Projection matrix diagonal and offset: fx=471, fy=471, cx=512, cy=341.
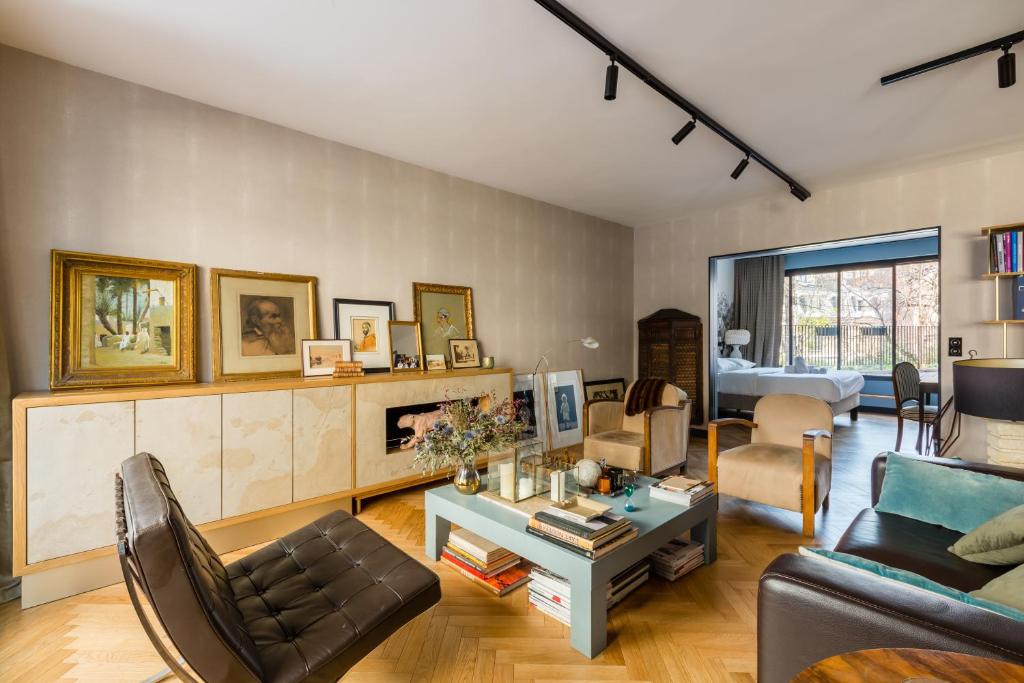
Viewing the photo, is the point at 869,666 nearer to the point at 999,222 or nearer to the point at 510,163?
the point at 510,163

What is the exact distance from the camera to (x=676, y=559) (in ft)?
8.25

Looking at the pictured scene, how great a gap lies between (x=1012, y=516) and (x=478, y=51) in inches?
118

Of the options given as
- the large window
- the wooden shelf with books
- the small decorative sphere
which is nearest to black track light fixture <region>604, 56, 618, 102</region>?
the small decorative sphere

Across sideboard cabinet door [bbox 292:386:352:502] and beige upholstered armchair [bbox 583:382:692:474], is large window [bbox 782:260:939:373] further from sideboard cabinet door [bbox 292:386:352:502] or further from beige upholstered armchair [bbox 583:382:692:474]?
sideboard cabinet door [bbox 292:386:352:502]

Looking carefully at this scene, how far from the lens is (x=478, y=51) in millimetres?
2475

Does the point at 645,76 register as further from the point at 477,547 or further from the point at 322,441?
the point at 322,441

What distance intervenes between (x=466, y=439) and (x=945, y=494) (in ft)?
7.38

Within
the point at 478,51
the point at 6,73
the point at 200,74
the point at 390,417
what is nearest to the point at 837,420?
the point at 390,417

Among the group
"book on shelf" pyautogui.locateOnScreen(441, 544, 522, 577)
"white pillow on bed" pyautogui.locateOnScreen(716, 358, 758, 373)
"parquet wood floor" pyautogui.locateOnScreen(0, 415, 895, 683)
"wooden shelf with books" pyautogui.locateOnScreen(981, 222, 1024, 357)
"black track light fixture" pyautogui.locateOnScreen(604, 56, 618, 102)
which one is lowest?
"parquet wood floor" pyautogui.locateOnScreen(0, 415, 895, 683)

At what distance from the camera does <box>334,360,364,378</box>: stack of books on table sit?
135 inches

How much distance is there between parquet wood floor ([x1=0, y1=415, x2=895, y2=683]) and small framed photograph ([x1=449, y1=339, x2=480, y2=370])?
193cm

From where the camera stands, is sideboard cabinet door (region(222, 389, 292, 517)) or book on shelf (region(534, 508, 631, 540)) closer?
book on shelf (region(534, 508, 631, 540))

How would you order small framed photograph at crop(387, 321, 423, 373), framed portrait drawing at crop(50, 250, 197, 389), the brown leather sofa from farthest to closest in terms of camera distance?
small framed photograph at crop(387, 321, 423, 373) < framed portrait drawing at crop(50, 250, 197, 389) < the brown leather sofa

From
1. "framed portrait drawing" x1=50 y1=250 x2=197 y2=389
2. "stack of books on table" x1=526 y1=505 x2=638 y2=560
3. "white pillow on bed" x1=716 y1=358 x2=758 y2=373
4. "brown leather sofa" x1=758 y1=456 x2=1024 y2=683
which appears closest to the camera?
"brown leather sofa" x1=758 y1=456 x2=1024 y2=683
